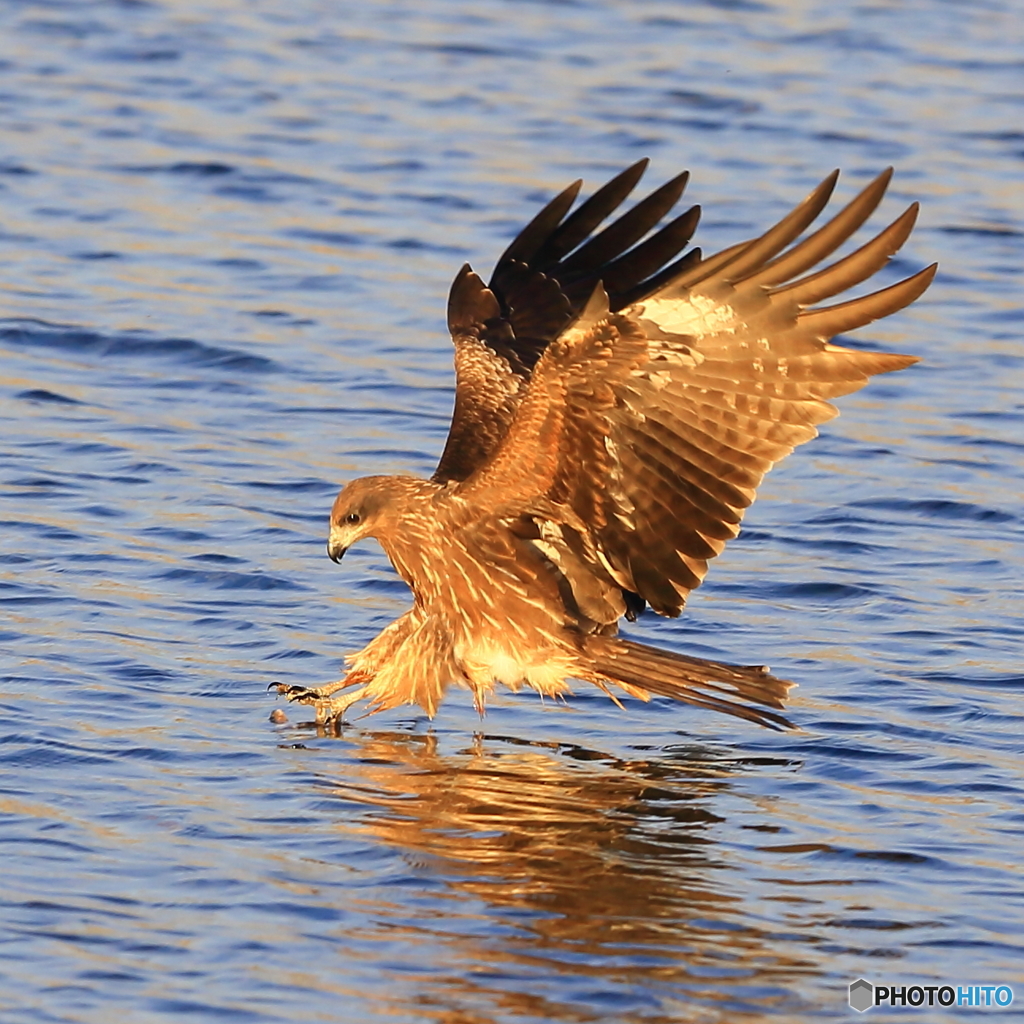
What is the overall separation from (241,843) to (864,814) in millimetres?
2061

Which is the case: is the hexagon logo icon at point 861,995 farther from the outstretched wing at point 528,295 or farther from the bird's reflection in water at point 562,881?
the outstretched wing at point 528,295

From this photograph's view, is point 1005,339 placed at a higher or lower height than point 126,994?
higher

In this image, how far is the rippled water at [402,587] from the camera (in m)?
6.00

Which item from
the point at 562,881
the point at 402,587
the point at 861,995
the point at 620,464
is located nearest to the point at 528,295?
the point at 402,587

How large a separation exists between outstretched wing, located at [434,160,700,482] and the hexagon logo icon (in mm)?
2667

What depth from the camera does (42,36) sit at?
707 inches

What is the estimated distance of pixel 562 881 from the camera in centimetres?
646

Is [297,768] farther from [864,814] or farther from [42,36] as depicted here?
[42,36]

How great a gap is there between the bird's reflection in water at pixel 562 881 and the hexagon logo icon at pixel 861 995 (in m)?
0.15

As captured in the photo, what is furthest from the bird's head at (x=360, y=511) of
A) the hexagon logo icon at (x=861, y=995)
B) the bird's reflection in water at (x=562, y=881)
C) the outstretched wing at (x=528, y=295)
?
the hexagon logo icon at (x=861, y=995)

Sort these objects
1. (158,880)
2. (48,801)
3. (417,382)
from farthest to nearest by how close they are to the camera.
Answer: (417,382)
(48,801)
(158,880)

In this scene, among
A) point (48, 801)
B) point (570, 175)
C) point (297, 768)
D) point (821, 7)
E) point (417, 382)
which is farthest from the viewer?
point (821, 7)

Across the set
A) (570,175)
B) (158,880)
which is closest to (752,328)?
(158,880)

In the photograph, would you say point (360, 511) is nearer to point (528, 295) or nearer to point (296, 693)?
point (296, 693)
